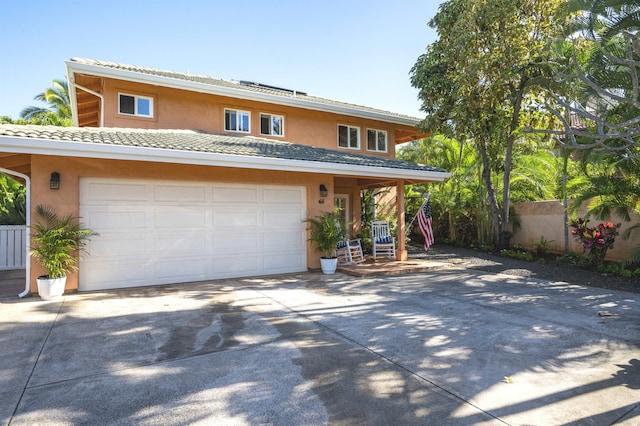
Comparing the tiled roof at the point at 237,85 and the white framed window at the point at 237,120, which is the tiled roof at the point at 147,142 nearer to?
the tiled roof at the point at 237,85

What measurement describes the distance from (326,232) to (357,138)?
6.89 m

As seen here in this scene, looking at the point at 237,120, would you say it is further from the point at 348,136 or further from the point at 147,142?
the point at 147,142

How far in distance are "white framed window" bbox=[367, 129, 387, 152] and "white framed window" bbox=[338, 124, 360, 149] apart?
58 cm

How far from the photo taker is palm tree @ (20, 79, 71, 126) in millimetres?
24422

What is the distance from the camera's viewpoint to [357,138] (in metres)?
15.4

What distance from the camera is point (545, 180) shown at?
1418cm

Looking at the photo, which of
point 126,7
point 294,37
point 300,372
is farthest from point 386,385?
point 294,37

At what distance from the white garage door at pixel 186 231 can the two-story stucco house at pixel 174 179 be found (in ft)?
0.08

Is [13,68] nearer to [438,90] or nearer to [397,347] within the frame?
[438,90]

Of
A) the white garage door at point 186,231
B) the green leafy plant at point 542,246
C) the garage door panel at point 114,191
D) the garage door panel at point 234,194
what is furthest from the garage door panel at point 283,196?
the green leafy plant at point 542,246

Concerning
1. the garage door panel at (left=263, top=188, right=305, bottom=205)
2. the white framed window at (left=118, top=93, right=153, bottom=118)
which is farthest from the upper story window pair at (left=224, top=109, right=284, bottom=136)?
the garage door panel at (left=263, top=188, right=305, bottom=205)

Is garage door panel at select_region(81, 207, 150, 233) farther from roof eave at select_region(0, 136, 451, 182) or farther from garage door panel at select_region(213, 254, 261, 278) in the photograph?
garage door panel at select_region(213, 254, 261, 278)

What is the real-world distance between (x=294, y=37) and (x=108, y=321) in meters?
11.2

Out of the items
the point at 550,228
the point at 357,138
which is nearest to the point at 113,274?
the point at 357,138
